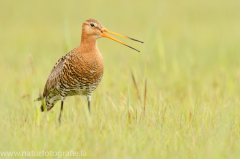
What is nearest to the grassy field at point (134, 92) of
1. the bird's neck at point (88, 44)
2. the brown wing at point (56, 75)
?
the brown wing at point (56, 75)

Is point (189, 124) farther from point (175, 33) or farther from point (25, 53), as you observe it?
point (175, 33)

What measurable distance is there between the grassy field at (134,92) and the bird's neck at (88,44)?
37 centimetres

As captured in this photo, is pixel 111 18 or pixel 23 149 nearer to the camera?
pixel 23 149

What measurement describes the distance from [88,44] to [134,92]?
1.41 m

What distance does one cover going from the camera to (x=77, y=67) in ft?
15.3

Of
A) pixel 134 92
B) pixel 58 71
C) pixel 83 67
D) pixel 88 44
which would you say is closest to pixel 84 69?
pixel 83 67

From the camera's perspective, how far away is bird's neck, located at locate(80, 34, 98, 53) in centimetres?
479

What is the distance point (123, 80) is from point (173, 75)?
45.5 inches

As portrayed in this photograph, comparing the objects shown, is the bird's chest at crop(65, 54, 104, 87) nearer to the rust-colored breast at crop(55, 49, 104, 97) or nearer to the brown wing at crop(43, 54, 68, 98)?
the rust-colored breast at crop(55, 49, 104, 97)

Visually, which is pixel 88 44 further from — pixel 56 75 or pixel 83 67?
pixel 56 75

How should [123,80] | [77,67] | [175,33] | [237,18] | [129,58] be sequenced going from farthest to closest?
1. [237,18]
2. [175,33]
3. [129,58]
4. [123,80]
5. [77,67]

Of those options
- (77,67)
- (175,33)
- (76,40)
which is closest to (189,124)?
(77,67)

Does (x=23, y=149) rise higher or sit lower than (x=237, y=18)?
lower

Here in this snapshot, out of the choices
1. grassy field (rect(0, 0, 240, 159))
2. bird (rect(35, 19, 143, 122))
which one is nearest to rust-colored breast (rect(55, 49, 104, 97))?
bird (rect(35, 19, 143, 122))
